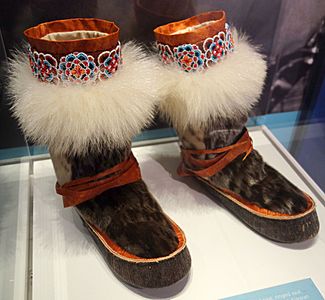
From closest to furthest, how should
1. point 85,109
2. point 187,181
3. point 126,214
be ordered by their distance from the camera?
point 85,109 → point 126,214 → point 187,181

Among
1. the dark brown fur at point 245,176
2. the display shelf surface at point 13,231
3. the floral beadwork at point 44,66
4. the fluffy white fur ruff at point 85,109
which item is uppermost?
the floral beadwork at point 44,66

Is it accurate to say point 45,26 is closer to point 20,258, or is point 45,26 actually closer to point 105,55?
point 105,55

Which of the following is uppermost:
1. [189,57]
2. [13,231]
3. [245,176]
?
[189,57]

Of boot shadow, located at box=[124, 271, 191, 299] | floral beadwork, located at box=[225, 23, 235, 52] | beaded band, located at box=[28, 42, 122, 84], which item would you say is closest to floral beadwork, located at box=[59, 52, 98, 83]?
beaded band, located at box=[28, 42, 122, 84]

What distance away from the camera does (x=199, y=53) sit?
66 cm

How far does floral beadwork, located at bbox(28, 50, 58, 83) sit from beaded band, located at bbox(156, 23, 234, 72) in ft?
0.66

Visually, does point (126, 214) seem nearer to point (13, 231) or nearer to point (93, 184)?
point (93, 184)

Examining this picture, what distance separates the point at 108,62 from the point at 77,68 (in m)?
0.05

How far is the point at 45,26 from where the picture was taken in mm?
665

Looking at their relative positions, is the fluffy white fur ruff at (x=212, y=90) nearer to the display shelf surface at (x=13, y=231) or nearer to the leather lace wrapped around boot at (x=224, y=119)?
the leather lace wrapped around boot at (x=224, y=119)

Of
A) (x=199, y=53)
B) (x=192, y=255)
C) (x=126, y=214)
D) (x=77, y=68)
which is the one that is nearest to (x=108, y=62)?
(x=77, y=68)

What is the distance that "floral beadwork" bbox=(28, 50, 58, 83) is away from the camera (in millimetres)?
588

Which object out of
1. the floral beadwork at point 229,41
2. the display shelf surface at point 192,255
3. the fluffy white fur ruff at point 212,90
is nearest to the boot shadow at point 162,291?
the display shelf surface at point 192,255

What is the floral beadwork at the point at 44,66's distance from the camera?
1.93 ft
